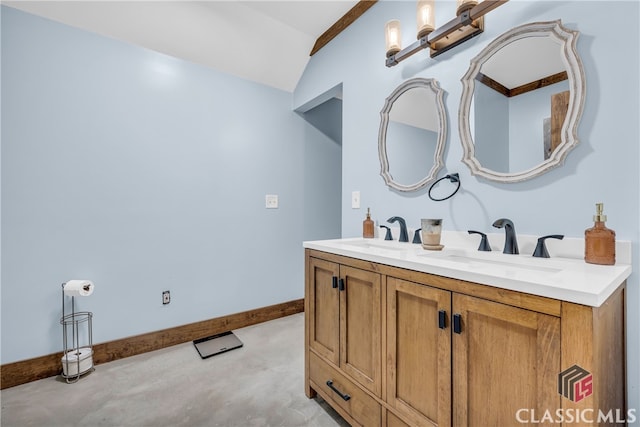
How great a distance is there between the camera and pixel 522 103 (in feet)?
4.10

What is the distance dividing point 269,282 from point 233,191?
96 cm

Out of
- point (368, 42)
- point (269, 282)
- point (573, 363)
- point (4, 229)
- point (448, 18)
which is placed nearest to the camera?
point (573, 363)

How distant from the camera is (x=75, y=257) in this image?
1905 mm

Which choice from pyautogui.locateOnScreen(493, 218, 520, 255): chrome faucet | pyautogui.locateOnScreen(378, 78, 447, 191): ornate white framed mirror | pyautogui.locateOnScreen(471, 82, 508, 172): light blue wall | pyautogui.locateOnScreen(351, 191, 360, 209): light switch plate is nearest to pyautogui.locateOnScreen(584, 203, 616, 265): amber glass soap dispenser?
pyautogui.locateOnScreen(493, 218, 520, 255): chrome faucet

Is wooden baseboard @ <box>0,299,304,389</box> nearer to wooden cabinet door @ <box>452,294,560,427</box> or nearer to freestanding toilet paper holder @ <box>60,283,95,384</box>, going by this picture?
freestanding toilet paper holder @ <box>60,283,95,384</box>

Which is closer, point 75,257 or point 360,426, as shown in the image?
point 360,426

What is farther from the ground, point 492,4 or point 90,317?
point 492,4

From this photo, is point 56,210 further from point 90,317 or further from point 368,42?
point 368,42

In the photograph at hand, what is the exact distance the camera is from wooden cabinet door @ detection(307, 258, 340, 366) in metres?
1.38

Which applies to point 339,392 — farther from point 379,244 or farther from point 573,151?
point 573,151

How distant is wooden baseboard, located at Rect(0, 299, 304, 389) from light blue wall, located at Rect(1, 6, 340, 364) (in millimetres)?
52

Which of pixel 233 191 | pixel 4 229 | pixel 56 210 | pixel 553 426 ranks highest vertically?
pixel 233 191

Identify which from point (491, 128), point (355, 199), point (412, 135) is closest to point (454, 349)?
point (491, 128)

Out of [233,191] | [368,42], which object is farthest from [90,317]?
[368,42]
